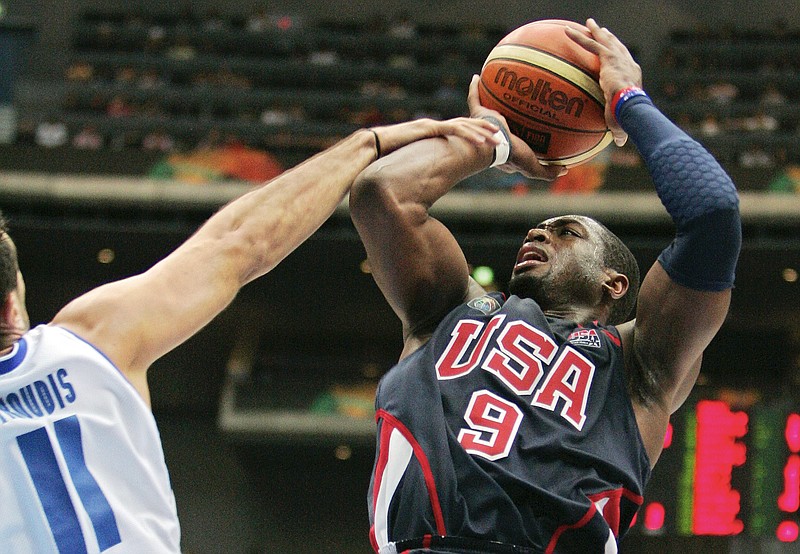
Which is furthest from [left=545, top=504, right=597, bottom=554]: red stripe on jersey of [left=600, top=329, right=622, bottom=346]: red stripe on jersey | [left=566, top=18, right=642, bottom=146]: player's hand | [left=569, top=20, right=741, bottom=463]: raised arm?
[left=566, top=18, right=642, bottom=146]: player's hand

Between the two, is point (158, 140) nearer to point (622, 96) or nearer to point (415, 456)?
point (622, 96)

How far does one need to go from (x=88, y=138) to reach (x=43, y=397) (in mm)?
13649

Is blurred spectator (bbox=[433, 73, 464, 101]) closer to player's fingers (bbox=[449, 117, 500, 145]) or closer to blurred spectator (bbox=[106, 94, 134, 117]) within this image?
blurred spectator (bbox=[106, 94, 134, 117])

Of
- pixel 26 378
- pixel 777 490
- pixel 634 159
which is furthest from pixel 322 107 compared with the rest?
pixel 26 378

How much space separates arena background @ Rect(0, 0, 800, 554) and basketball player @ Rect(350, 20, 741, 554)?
9320 mm

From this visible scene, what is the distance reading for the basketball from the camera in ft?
10.3

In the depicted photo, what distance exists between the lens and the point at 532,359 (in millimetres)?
2781

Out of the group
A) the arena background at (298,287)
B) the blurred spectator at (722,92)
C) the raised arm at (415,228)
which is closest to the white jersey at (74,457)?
the raised arm at (415,228)

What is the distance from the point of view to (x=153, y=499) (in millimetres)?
1848

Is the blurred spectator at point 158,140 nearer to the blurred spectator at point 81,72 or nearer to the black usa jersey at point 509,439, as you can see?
the blurred spectator at point 81,72

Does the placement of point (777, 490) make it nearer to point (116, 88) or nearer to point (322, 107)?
point (322, 107)

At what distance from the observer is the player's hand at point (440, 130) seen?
2816mm

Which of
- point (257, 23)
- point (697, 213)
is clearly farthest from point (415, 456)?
point (257, 23)

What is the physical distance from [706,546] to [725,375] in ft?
12.4
